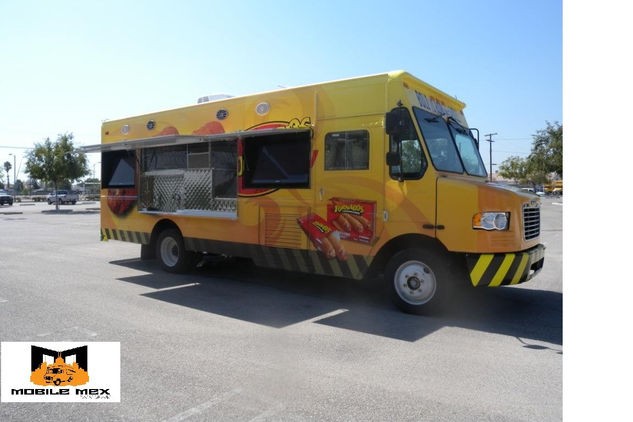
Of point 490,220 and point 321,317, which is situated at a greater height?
point 490,220

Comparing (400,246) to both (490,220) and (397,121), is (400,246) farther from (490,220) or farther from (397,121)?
(397,121)

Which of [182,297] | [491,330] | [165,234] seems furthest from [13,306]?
[491,330]

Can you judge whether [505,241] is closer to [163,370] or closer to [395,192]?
[395,192]

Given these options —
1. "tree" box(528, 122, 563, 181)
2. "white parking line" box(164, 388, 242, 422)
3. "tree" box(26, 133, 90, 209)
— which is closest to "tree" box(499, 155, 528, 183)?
"tree" box(528, 122, 563, 181)

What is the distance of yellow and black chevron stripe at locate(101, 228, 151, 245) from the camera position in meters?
9.87

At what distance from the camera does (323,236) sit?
23.0 ft

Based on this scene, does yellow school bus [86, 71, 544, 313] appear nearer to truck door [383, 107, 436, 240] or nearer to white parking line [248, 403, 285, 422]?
truck door [383, 107, 436, 240]

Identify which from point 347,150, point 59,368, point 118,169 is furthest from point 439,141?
point 118,169

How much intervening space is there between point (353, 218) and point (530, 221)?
2.32 meters

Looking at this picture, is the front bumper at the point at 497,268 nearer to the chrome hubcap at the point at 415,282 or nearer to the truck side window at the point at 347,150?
the chrome hubcap at the point at 415,282

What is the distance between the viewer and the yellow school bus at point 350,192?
5.92 meters

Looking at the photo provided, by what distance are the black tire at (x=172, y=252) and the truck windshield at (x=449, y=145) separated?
5.10 m

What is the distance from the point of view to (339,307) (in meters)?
6.74

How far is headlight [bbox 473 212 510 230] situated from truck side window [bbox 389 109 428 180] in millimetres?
902
